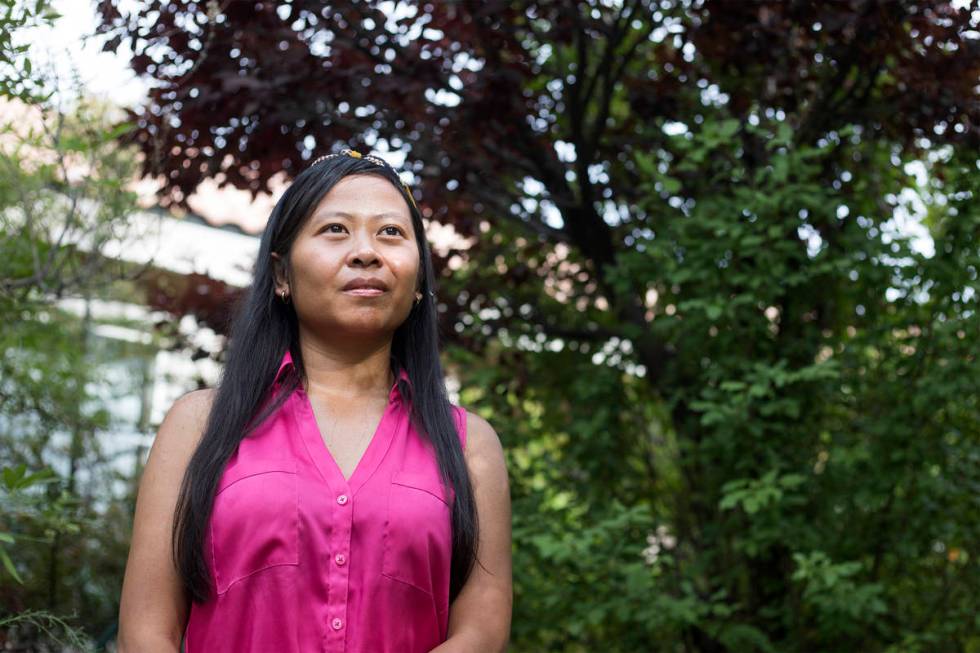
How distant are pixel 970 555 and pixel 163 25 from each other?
296 cm

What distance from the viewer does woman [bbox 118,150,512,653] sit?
1.97 metres

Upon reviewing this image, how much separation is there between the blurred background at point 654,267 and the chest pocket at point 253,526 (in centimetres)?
122

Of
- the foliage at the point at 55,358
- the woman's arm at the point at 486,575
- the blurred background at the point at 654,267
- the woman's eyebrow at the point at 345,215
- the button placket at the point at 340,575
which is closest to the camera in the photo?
the button placket at the point at 340,575

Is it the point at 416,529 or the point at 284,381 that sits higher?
the point at 284,381

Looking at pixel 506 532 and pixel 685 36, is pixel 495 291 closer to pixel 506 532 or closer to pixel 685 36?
pixel 685 36

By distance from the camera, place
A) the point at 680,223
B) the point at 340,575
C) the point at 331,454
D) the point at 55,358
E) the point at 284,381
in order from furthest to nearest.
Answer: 1. the point at 55,358
2. the point at 680,223
3. the point at 284,381
4. the point at 331,454
5. the point at 340,575

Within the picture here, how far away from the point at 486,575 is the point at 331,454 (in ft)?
1.15

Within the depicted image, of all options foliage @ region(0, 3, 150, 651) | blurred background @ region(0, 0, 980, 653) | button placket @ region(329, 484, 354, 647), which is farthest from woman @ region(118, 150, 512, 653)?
blurred background @ region(0, 0, 980, 653)

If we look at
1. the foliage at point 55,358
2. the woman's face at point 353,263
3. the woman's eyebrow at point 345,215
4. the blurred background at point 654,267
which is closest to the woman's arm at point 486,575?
the woman's face at point 353,263

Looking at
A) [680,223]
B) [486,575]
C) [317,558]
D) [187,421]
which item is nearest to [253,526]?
[317,558]

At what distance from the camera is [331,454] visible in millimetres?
2096

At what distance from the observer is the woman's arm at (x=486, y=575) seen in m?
2.08

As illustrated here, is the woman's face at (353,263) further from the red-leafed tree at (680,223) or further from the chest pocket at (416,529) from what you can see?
the red-leafed tree at (680,223)

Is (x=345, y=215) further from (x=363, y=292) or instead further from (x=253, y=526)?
(x=253, y=526)
